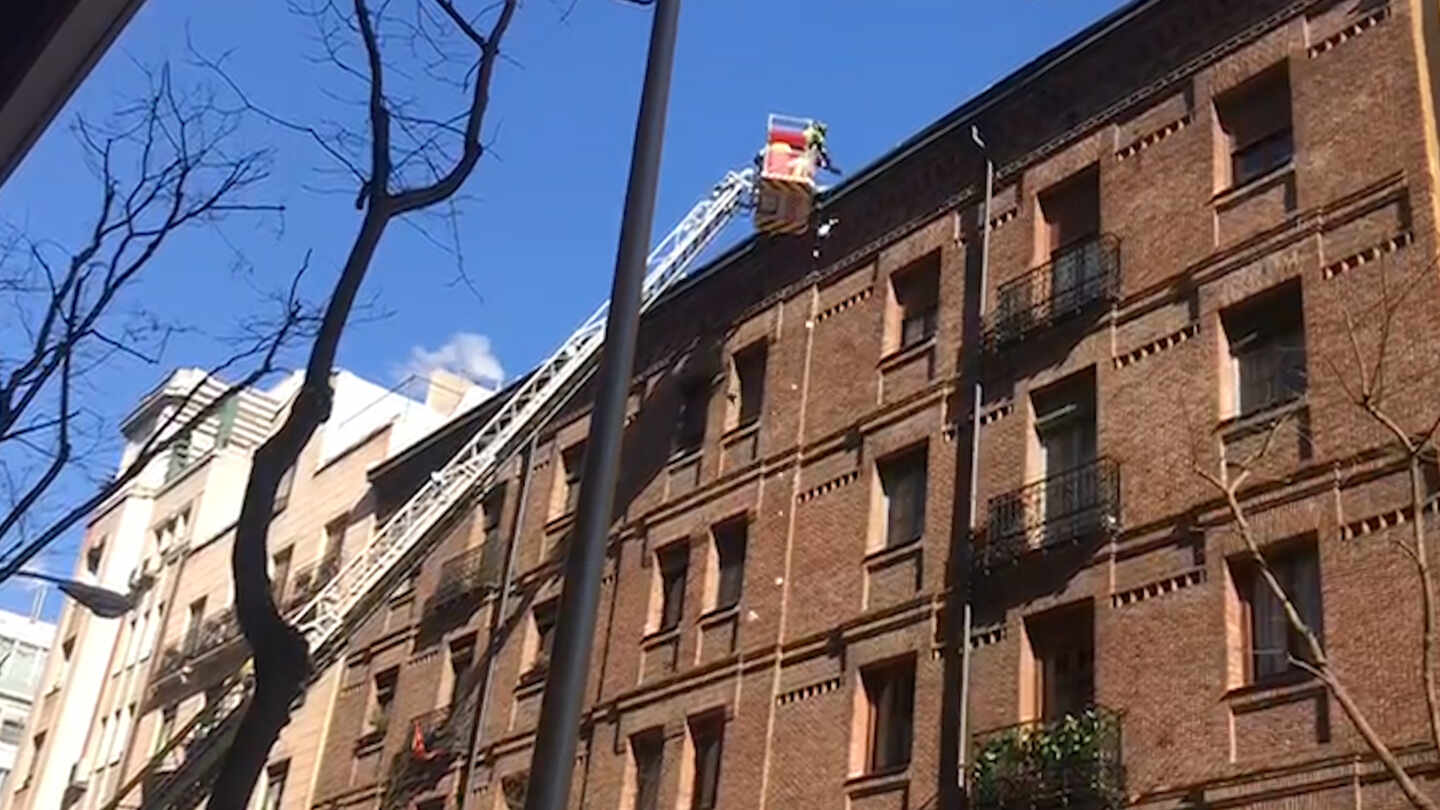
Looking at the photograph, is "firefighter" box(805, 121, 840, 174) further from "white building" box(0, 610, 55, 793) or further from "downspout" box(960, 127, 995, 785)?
"white building" box(0, 610, 55, 793)

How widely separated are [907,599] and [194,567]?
2795 centimetres

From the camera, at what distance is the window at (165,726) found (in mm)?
39875

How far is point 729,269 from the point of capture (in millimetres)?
28141

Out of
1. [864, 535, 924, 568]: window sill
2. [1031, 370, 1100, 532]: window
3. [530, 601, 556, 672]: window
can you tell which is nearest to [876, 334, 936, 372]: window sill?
[1031, 370, 1100, 532]: window

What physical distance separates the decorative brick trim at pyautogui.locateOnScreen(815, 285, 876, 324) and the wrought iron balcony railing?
845 cm

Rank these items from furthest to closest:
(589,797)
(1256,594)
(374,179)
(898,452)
→ 1. (589,797)
2. (898,452)
3. (1256,594)
4. (374,179)

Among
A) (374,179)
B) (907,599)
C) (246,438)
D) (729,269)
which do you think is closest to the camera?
(374,179)

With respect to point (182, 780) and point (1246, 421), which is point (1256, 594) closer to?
point (1246, 421)

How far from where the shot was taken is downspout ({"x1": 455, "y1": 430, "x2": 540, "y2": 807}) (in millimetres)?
28531

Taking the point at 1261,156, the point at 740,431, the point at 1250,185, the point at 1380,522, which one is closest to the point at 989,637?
the point at 1380,522

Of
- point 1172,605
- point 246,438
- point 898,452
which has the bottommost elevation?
point 1172,605

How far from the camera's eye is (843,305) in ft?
83.3

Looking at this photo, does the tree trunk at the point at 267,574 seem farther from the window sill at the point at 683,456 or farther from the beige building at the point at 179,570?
the beige building at the point at 179,570

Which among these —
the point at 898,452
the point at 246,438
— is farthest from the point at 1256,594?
the point at 246,438
